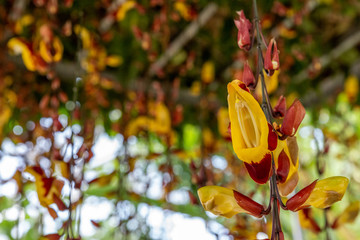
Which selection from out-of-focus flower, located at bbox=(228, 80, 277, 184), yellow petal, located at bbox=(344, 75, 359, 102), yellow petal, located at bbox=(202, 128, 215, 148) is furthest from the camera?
yellow petal, located at bbox=(202, 128, 215, 148)

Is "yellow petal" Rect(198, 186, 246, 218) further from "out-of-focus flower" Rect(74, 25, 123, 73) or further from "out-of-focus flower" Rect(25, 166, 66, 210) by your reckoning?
"out-of-focus flower" Rect(74, 25, 123, 73)

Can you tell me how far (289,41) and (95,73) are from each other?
2.79 ft

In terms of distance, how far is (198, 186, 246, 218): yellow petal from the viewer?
1.30 feet

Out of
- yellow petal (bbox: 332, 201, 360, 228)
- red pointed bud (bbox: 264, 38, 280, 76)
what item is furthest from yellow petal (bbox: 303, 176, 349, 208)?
yellow petal (bbox: 332, 201, 360, 228)

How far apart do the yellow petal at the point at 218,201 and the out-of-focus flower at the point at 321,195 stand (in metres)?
0.05

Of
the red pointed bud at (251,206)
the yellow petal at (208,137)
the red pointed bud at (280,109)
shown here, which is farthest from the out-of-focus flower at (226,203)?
the yellow petal at (208,137)

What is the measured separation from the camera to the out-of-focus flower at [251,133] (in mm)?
375

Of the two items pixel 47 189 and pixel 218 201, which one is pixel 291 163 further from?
pixel 47 189

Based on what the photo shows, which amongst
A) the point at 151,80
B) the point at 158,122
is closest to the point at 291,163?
the point at 158,122

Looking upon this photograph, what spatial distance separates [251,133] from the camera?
389mm

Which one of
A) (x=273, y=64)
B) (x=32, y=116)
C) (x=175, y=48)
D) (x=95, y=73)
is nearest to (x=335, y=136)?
(x=175, y=48)

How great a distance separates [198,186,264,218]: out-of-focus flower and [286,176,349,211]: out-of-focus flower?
0.04 m

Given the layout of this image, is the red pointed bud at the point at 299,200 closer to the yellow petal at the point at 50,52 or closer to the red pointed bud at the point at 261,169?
the red pointed bud at the point at 261,169

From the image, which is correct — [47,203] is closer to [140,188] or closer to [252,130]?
[252,130]
